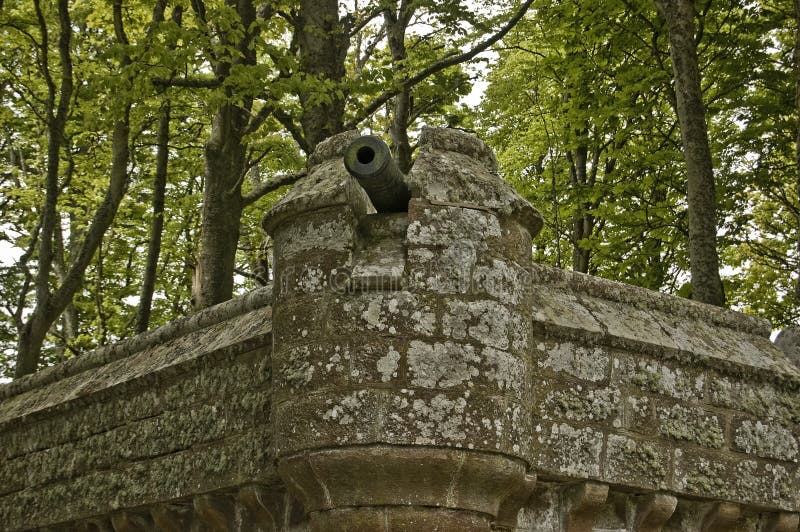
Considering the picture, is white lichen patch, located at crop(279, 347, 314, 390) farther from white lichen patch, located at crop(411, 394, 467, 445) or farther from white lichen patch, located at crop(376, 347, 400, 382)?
white lichen patch, located at crop(411, 394, 467, 445)

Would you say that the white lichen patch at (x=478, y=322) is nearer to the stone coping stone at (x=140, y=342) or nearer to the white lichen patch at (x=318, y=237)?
the white lichen patch at (x=318, y=237)

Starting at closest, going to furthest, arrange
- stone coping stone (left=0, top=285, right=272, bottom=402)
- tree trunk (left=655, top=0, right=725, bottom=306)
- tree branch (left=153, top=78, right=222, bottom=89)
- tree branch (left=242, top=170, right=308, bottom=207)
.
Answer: stone coping stone (left=0, top=285, right=272, bottom=402) → tree trunk (left=655, top=0, right=725, bottom=306) → tree branch (left=153, top=78, right=222, bottom=89) → tree branch (left=242, top=170, right=308, bottom=207)

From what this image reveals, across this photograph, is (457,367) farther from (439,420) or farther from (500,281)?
(500,281)

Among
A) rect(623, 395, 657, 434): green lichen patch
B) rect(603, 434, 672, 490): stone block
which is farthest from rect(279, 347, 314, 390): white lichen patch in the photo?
rect(623, 395, 657, 434): green lichen patch

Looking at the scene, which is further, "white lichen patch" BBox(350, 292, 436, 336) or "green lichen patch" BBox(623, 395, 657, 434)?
"green lichen patch" BBox(623, 395, 657, 434)

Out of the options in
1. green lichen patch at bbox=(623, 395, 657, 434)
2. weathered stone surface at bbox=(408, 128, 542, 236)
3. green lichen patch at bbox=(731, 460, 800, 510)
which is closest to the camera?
weathered stone surface at bbox=(408, 128, 542, 236)

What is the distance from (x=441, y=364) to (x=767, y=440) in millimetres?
2169

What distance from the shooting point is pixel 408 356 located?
3.88 metres

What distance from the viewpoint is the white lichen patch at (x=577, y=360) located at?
14.8 feet

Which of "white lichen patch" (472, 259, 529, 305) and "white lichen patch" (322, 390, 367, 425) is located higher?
Answer: "white lichen patch" (472, 259, 529, 305)

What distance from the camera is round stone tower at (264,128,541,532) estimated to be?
384 centimetres

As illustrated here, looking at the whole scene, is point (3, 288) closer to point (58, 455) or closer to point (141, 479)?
point (58, 455)

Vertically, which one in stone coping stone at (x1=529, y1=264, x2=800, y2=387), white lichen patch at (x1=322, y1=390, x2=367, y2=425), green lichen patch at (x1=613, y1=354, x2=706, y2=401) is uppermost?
stone coping stone at (x1=529, y1=264, x2=800, y2=387)

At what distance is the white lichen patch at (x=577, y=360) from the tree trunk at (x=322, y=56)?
553 cm
